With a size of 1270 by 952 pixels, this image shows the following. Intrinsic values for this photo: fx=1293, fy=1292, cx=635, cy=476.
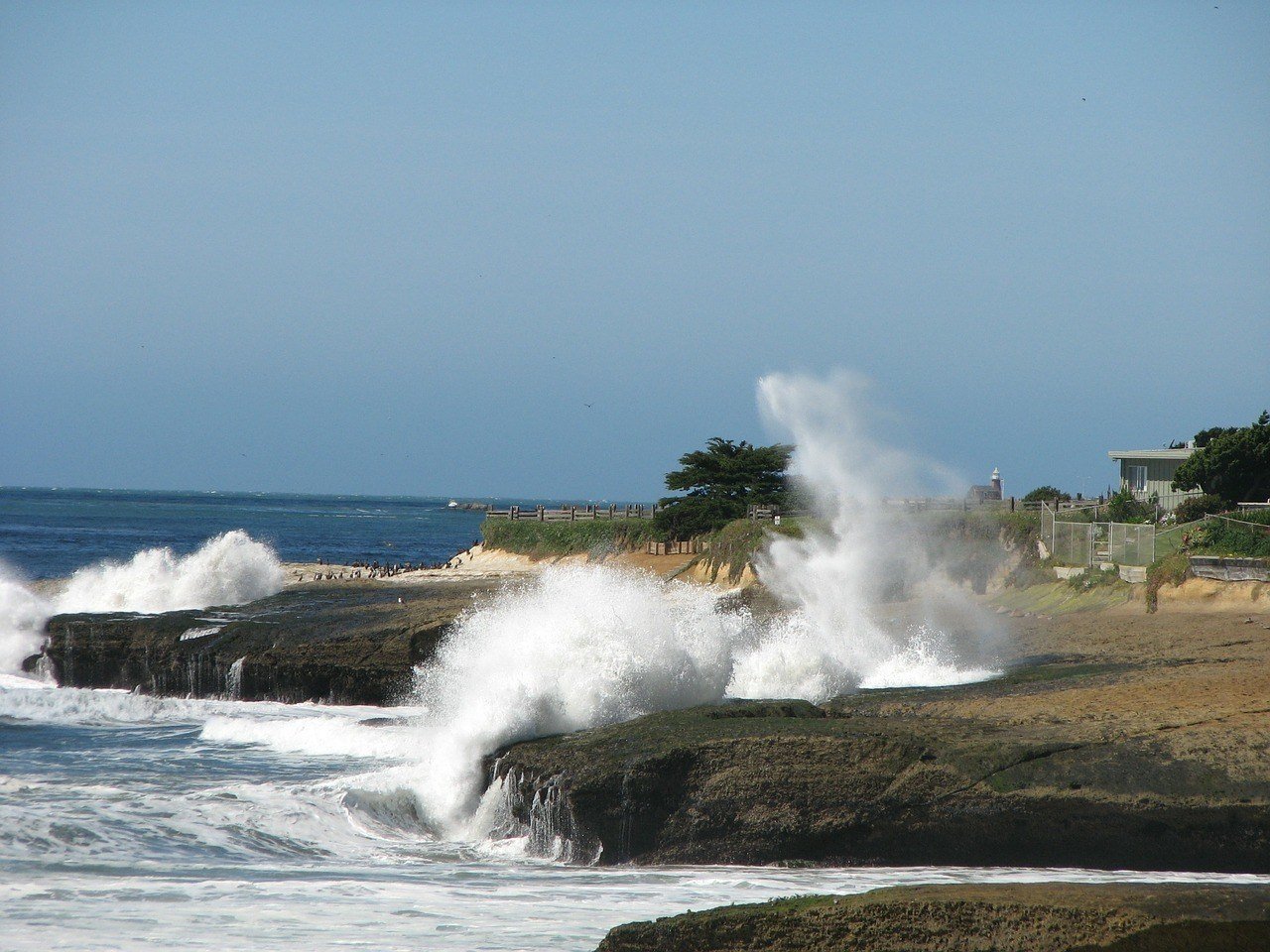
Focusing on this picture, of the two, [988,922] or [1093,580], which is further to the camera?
[1093,580]

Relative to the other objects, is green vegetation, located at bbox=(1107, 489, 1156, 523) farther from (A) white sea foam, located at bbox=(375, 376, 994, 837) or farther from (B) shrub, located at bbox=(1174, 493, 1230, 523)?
(A) white sea foam, located at bbox=(375, 376, 994, 837)

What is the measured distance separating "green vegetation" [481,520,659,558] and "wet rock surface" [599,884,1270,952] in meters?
42.5

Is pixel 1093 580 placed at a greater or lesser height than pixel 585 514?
lesser

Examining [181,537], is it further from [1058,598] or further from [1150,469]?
[1058,598]

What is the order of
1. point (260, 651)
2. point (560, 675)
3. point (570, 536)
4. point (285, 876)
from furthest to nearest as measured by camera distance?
1. point (570, 536)
2. point (260, 651)
3. point (560, 675)
4. point (285, 876)

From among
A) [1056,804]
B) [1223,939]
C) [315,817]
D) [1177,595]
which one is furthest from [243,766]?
[1177,595]

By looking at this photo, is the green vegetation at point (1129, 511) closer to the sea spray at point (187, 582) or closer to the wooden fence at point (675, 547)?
the wooden fence at point (675, 547)

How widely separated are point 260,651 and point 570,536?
28.2 m

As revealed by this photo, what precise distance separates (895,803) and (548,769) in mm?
3580

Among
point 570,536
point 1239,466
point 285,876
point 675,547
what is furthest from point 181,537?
point 285,876

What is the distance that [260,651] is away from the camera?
26516 millimetres

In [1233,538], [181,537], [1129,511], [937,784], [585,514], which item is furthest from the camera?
[181,537]

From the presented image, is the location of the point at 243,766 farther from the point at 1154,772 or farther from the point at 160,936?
the point at 1154,772

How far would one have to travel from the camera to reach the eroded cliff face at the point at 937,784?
11266 mm
